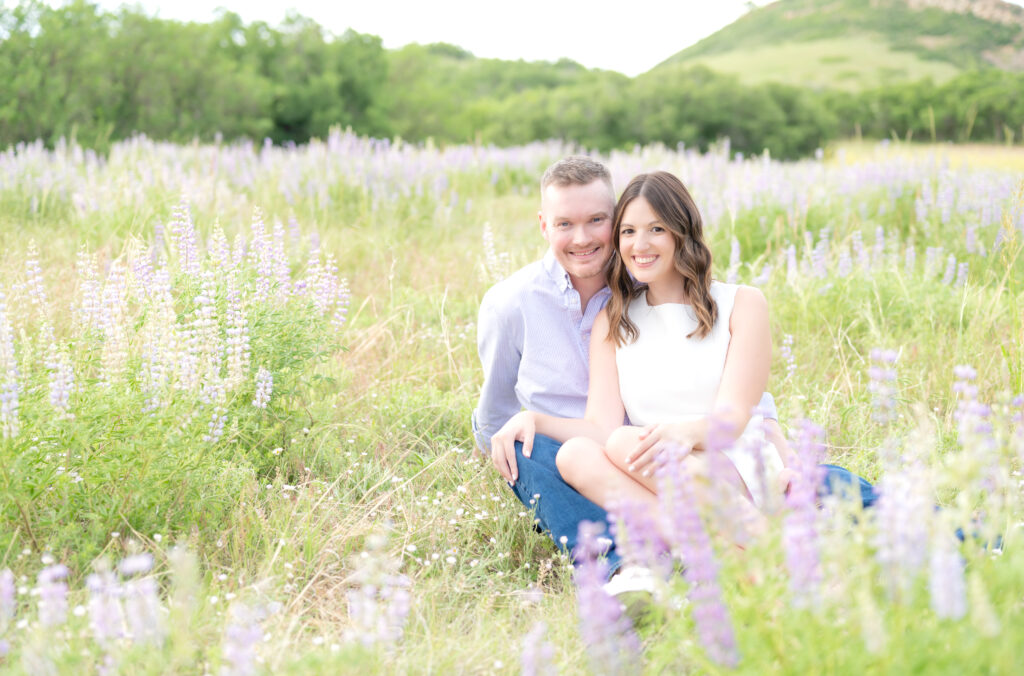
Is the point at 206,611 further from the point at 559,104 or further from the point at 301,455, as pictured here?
the point at 559,104

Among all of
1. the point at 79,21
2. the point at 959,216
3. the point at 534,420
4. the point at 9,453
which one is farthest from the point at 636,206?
the point at 79,21

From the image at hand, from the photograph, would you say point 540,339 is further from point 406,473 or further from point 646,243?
point 406,473

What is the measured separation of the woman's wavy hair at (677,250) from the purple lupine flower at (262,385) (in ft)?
3.87

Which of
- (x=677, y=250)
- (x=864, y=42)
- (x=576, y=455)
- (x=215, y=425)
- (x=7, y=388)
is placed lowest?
(x=576, y=455)

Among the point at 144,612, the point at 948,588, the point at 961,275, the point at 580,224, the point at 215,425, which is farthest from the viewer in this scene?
the point at 961,275

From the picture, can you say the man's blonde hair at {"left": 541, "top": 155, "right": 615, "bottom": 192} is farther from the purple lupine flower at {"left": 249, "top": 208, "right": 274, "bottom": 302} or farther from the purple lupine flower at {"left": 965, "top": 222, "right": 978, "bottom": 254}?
the purple lupine flower at {"left": 965, "top": 222, "right": 978, "bottom": 254}

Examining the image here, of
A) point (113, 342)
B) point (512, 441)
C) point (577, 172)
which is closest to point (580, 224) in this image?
point (577, 172)

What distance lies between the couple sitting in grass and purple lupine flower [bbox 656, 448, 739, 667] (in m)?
0.89

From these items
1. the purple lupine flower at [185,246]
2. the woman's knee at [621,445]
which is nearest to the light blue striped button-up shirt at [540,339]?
the woman's knee at [621,445]

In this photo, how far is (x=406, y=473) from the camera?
3.32 meters

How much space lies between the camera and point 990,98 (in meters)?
18.4

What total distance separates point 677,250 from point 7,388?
81.8 inches

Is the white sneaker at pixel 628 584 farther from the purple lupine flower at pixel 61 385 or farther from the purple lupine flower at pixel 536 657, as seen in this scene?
the purple lupine flower at pixel 61 385

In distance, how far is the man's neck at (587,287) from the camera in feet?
10.5
